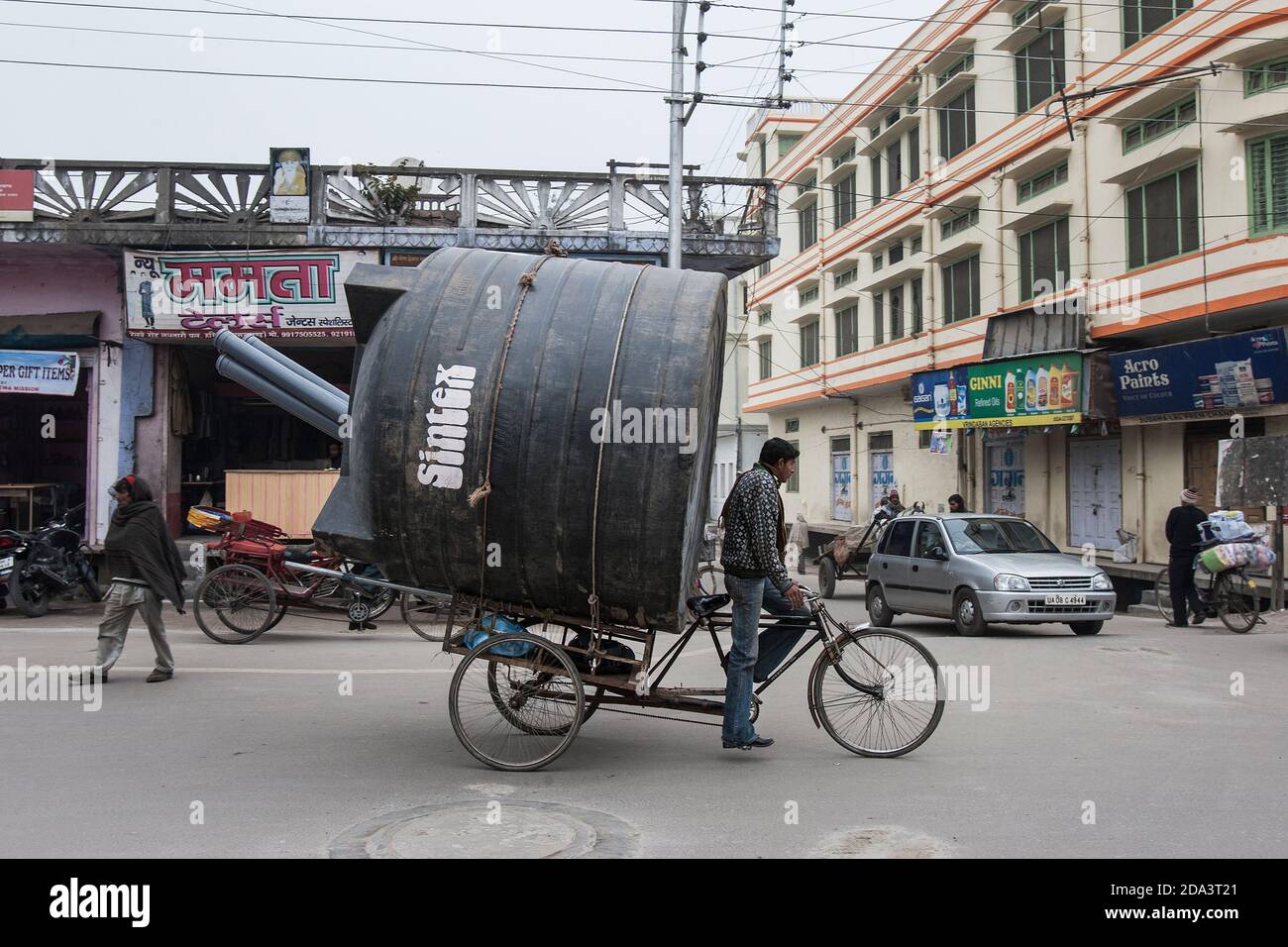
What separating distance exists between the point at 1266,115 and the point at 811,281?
20.5 meters

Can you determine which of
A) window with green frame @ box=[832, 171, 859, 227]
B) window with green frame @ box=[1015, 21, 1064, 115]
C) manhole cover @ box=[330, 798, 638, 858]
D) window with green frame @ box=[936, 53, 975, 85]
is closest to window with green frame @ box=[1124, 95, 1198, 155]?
window with green frame @ box=[1015, 21, 1064, 115]

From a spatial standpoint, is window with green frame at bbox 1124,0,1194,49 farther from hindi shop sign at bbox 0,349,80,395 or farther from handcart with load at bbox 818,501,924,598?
hindi shop sign at bbox 0,349,80,395

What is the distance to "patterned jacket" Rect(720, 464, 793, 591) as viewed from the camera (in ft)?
19.3

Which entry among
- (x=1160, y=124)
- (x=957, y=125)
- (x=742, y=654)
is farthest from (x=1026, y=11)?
(x=742, y=654)

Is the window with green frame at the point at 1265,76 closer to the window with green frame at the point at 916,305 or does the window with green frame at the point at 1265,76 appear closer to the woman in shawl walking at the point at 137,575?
the window with green frame at the point at 916,305

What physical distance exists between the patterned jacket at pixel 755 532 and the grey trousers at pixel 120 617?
17.5ft

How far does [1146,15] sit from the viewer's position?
18.0 metres

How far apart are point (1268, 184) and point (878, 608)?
27.7 ft

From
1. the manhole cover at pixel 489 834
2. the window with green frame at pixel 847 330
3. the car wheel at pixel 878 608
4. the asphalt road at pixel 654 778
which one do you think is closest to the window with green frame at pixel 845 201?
the window with green frame at pixel 847 330

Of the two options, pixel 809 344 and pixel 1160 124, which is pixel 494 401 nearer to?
pixel 1160 124

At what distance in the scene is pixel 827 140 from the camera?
3266cm

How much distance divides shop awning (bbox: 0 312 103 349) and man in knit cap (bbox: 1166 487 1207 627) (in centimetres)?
1543

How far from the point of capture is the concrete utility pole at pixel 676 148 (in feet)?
52.1

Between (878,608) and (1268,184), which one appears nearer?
(878,608)
